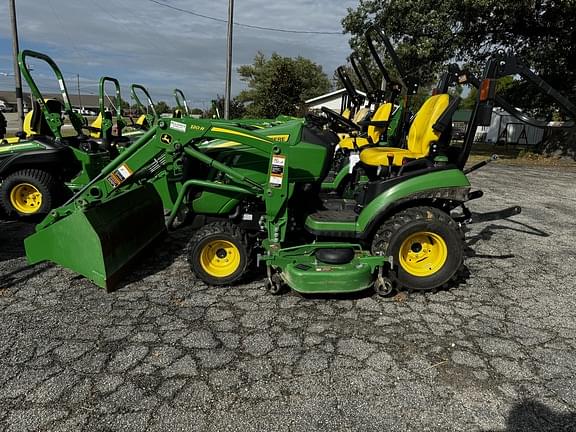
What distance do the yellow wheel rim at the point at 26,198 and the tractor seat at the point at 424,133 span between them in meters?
4.63

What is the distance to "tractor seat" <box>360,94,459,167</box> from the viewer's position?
13.2ft

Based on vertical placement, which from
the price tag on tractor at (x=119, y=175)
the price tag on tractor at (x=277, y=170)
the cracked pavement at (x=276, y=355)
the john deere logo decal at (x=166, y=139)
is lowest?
the cracked pavement at (x=276, y=355)

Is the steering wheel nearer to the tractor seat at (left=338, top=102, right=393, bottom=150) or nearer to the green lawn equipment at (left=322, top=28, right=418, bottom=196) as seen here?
the green lawn equipment at (left=322, top=28, right=418, bottom=196)

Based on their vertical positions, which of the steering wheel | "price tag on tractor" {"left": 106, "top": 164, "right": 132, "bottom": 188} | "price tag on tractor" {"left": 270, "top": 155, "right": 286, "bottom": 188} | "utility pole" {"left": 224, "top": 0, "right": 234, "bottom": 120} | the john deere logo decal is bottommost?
"price tag on tractor" {"left": 106, "top": 164, "right": 132, "bottom": 188}

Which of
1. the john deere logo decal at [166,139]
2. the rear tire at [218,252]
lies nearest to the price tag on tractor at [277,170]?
the rear tire at [218,252]

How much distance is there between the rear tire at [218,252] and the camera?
390 cm

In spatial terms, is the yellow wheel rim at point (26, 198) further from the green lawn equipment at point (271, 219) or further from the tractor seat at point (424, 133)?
the tractor seat at point (424, 133)

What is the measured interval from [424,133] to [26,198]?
17.8 ft

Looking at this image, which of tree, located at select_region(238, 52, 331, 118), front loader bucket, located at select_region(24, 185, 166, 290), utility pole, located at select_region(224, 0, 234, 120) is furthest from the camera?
tree, located at select_region(238, 52, 331, 118)

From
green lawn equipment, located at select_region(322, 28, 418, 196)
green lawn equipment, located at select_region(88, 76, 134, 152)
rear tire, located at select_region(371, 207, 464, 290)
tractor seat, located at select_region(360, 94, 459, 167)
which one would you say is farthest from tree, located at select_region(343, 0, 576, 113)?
rear tire, located at select_region(371, 207, 464, 290)

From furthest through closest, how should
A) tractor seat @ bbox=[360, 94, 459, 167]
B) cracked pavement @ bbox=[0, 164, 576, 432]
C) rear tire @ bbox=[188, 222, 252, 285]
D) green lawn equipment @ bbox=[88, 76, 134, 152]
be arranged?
green lawn equipment @ bbox=[88, 76, 134, 152], tractor seat @ bbox=[360, 94, 459, 167], rear tire @ bbox=[188, 222, 252, 285], cracked pavement @ bbox=[0, 164, 576, 432]

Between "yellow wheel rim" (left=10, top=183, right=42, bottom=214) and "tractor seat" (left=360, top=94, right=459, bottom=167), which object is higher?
"tractor seat" (left=360, top=94, right=459, bottom=167)

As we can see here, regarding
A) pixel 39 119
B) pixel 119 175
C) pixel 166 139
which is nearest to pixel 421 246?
pixel 166 139

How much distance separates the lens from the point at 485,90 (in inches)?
151
